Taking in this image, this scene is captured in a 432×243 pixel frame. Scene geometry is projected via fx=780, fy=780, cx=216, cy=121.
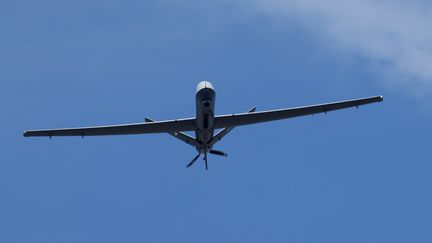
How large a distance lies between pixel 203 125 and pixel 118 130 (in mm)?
9825

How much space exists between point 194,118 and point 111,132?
975 centimetres

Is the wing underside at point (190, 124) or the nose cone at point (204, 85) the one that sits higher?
the nose cone at point (204, 85)

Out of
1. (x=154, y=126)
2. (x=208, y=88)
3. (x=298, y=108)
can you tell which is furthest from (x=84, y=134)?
(x=298, y=108)

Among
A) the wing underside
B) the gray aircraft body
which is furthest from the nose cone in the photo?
the wing underside

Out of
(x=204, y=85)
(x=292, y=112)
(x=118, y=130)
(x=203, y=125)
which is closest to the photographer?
(x=204, y=85)

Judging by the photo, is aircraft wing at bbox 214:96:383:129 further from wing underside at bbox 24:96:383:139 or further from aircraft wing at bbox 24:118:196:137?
aircraft wing at bbox 24:118:196:137

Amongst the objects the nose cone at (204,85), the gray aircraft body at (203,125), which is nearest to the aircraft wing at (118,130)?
the gray aircraft body at (203,125)

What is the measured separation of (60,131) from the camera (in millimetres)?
77438

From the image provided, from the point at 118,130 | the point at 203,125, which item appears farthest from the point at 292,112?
the point at 118,130

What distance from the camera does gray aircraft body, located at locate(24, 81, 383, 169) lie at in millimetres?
73938

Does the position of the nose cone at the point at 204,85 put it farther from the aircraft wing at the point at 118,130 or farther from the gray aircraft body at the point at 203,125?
the aircraft wing at the point at 118,130

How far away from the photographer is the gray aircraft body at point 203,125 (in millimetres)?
73938

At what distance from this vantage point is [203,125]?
73312 mm

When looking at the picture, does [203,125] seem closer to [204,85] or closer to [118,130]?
[204,85]
